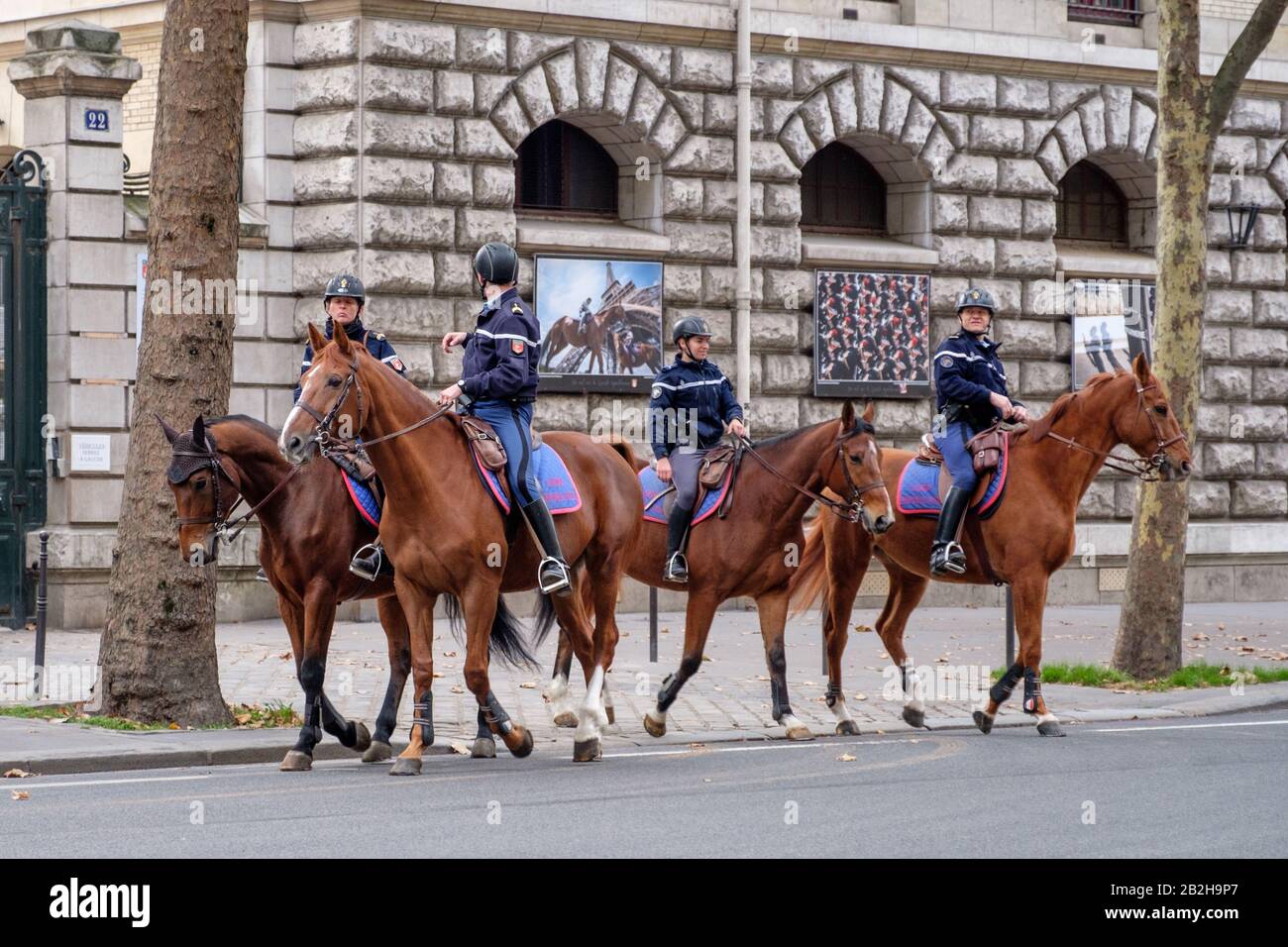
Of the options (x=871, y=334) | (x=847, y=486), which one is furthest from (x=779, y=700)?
(x=871, y=334)

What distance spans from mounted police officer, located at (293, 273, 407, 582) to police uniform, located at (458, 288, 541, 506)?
0.60 m

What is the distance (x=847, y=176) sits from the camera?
84.9ft

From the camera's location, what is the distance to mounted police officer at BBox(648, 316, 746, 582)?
14.7 metres

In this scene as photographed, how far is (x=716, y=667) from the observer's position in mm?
18578

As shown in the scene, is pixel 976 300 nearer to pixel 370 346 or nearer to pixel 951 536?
pixel 951 536

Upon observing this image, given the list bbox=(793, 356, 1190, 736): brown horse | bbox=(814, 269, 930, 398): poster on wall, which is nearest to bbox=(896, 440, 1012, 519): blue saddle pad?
bbox=(793, 356, 1190, 736): brown horse

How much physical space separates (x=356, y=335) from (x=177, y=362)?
1.33m

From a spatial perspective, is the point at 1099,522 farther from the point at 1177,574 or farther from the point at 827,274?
the point at 1177,574

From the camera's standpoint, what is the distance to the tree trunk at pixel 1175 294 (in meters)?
18.2

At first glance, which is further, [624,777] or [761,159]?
[761,159]

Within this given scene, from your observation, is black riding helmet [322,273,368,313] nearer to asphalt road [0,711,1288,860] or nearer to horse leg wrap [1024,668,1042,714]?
asphalt road [0,711,1288,860]

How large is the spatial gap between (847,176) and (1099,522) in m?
5.38

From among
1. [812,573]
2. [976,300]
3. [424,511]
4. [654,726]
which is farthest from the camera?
[812,573]

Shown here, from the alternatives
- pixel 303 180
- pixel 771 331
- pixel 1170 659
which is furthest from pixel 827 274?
pixel 1170 659
